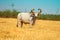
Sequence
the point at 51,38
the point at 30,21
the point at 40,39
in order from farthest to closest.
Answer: the point at 30,21 → the point at 51,38 → the point at 40,39

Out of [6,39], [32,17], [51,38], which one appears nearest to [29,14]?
[32,17]

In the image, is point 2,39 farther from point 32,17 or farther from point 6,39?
point 32,17

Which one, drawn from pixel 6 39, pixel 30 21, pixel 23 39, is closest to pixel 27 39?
pixel 23 39

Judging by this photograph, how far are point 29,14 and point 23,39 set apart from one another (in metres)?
10.7

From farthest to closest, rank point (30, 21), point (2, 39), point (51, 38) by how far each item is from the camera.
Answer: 1. point (30, 21)
2. point (51, 38)
3. point (2, 39)

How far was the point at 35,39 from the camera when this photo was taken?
1192 cm

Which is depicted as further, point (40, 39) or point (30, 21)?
point (30, 21)

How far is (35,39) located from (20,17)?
10.9 m

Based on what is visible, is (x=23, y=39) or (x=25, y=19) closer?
(x=23, y=39)

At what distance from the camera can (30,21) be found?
21922 millimetres

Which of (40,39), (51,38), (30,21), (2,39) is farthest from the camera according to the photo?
(30,21)

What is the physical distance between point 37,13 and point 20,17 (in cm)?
176

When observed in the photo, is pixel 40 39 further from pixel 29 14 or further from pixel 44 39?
pixel 29 14

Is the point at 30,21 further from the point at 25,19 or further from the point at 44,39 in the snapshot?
the point at 44,39
